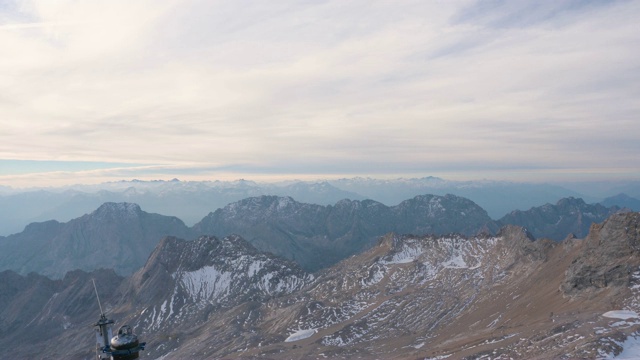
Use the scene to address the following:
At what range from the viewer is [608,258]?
14125 centimetres

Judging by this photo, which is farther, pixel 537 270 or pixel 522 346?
pixel 537 270

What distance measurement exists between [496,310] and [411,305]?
40401 mm

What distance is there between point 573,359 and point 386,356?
74673mm

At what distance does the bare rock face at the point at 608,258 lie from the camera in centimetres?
13100

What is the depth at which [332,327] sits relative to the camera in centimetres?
19025

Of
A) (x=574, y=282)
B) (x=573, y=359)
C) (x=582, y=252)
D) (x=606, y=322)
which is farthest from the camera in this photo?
(x=582, y=252)

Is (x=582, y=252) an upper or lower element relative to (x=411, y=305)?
upper

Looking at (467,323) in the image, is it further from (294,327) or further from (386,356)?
(294,327)

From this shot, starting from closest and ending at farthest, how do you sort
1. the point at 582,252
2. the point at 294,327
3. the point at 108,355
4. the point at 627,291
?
the point at 108,355, the point at 627,291, the point at 582,252, the point at 294,327

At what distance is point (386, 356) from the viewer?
493 feet

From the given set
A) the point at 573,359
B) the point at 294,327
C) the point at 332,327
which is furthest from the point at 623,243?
the point at 294,327

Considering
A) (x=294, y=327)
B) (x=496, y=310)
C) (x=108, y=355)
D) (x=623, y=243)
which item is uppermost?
(x=108, y=355)

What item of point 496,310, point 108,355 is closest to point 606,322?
point 496,310

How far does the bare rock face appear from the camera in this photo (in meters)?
131
